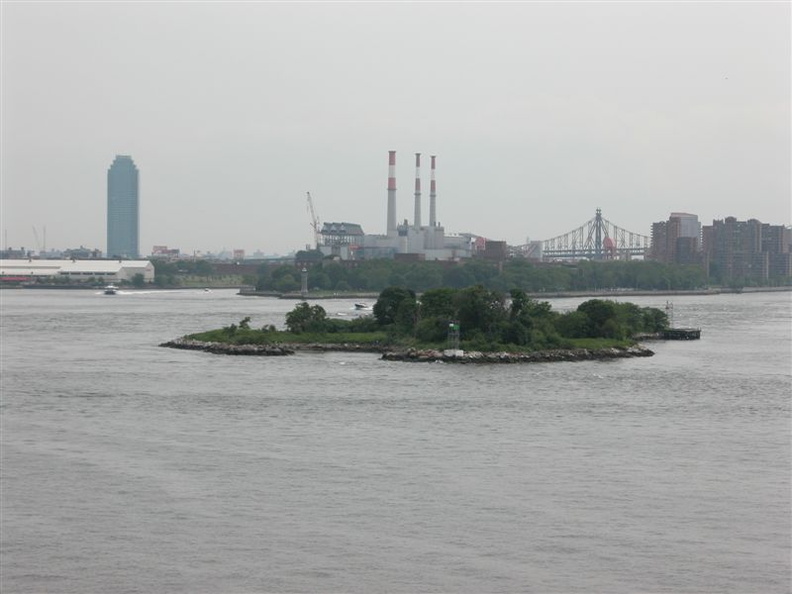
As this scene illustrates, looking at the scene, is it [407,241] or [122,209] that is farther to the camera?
[122,209]

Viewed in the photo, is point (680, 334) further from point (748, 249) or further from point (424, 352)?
point (748, 249)

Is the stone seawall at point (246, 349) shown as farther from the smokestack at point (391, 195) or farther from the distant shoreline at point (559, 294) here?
the smokestack at point (391, 195)

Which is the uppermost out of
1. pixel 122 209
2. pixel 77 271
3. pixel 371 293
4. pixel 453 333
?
pixel 122 209

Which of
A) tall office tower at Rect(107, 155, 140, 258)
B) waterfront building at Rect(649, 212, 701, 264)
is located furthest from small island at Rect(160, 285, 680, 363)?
tall office tower at Rect(107, 155, 140, 258)

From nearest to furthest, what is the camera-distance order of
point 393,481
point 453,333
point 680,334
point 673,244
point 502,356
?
1. point 393,481
2. point 502,356
3. point 453,333
4. point 680,334
5. point 673,244

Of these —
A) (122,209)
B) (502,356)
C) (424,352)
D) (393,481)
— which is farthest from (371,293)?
(122,209)

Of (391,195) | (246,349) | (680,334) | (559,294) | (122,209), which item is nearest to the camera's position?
(246,349)
